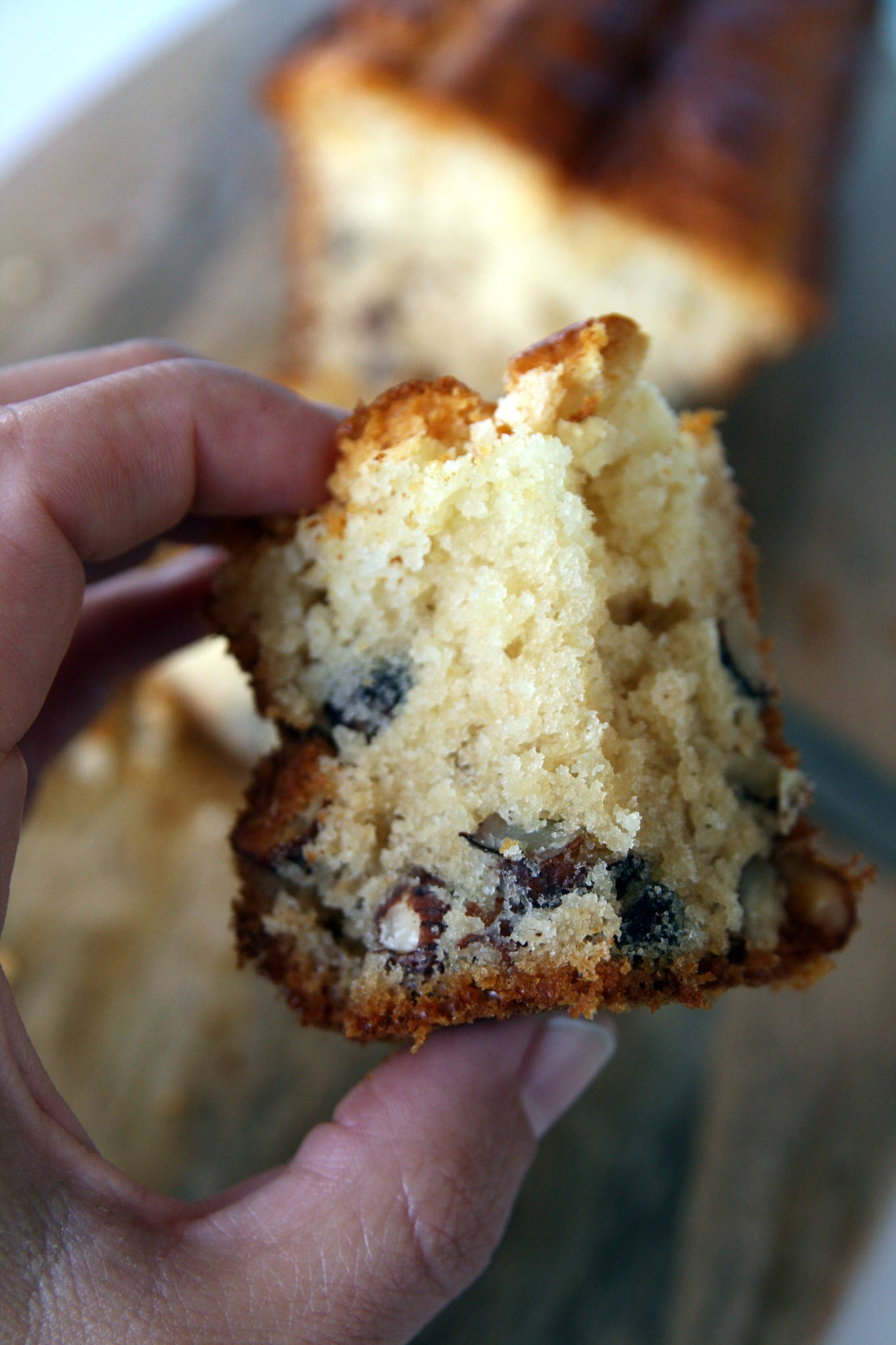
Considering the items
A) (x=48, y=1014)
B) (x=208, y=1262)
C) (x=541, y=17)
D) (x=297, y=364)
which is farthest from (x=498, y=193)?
(x=208, y=1262)

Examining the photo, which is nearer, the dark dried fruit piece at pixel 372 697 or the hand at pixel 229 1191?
the hand at pixel 229 1191

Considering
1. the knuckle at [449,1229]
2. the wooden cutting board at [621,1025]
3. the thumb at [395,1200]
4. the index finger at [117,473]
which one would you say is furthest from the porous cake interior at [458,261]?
the knuckle at [449,1229]

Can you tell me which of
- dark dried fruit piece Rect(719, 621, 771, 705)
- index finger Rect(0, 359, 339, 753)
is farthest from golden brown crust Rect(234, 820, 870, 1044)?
index finger Rect(0, 359, 339, 753)

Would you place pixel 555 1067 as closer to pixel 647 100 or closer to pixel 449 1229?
pixel 449 1229

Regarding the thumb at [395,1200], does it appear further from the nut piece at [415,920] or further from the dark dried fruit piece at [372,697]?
the dark dried fruit piece at [372,697]

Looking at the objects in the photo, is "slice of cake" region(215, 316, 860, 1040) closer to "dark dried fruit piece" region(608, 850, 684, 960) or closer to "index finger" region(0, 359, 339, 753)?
"dark dried fruit piece" region(608, 850, 684, 960)

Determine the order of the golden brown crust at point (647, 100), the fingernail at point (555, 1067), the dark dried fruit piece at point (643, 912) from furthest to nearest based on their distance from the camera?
the golden brown crust at point (647, 100)
the fingernail at point (555, 1067)
the dark dried fruit piece at point (643, 912)
